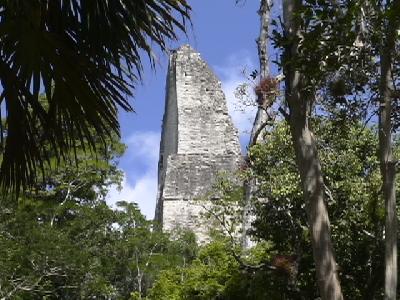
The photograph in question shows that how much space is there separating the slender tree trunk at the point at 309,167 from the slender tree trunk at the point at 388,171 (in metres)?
0.60

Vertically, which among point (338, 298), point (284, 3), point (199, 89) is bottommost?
point (338, 298)

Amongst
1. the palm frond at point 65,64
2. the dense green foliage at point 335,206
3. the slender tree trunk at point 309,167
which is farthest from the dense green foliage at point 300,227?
the palm frond at point 65,64

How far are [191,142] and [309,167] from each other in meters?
23.0

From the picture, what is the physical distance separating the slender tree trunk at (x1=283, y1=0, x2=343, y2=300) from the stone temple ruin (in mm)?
18074

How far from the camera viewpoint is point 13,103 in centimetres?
269

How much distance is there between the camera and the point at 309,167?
13.7 ft

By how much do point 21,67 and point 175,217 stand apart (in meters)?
21.0

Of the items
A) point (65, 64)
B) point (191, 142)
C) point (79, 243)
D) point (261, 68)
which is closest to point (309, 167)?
point (65, 64)

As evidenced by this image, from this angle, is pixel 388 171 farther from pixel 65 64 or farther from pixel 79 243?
pixel 79 243

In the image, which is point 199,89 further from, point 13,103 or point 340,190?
point 13,103

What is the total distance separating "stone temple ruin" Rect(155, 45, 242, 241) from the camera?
23797mm

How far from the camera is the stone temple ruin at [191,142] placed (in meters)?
23.8

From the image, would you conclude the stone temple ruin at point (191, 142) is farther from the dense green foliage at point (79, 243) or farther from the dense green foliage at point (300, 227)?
the dense green foliage at point (300, 227)

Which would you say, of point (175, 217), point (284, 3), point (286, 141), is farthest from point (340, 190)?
point (175, 217)
